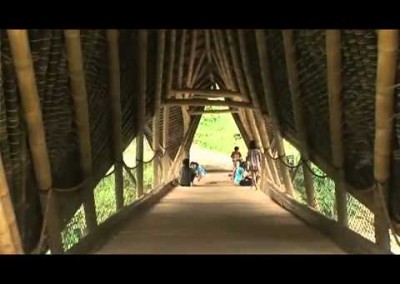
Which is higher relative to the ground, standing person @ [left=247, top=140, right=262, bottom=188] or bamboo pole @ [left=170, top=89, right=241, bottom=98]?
bamboo pole @ [left=170, top=89, right=241, bottom=98]

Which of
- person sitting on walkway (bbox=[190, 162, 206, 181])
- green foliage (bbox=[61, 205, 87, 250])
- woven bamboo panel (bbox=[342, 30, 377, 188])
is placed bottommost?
person sitting on walkway (bbox=[190, 162, 206, 181])

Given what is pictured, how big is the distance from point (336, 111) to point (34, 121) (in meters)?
2.75

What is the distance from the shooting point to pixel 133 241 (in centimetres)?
562

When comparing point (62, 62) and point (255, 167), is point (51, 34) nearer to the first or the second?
point (62, 62)

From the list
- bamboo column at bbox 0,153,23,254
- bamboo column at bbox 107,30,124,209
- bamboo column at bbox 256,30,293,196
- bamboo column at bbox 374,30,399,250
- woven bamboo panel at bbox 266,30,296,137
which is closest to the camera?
bamboo column at bbox 0,153,23,254

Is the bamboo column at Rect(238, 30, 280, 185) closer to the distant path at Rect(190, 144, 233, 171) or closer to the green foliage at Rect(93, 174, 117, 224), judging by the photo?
the green foliage at Rect(93, 174, 117, 224)

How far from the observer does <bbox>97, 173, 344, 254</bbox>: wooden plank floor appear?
16.7 ft

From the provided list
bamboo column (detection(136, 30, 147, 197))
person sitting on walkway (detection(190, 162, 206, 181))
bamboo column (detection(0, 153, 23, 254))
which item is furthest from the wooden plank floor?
person sitting on walkway (detection(190, 162, 206, 181))

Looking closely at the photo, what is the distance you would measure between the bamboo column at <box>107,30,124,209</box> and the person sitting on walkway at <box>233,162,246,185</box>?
22.5ft

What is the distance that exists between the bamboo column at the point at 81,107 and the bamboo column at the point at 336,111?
2.08m

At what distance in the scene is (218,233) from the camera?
6.26 m

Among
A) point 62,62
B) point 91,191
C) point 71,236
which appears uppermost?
point 62,62

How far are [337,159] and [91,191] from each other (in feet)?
8.61
